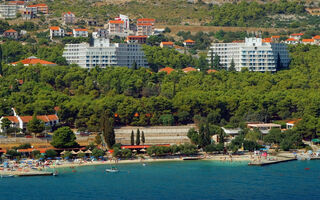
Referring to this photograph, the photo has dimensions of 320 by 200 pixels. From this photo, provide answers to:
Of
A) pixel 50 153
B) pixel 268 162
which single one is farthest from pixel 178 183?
pixel 50 153

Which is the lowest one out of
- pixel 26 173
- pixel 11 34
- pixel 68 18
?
pixel 26 173

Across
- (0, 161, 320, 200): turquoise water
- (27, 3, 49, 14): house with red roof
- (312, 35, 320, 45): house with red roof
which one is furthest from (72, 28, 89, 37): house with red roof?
(0, 161, 320, 200): turquoise water

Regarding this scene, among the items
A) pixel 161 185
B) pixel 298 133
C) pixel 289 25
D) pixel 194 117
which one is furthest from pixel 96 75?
pixel 289 25

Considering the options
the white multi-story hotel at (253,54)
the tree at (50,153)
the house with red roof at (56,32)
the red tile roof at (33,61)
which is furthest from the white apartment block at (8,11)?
the tree at (50,153)

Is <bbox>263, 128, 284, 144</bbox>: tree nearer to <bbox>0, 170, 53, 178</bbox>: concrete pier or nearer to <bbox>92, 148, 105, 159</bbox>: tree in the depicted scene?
<bbox>92, 148, 105, 159</bbox>: tree

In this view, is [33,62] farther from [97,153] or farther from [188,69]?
[97,153]

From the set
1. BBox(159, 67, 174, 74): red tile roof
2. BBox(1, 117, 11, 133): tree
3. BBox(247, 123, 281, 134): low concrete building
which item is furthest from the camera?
BBox(159, 67, 174, 74): red tile roof
